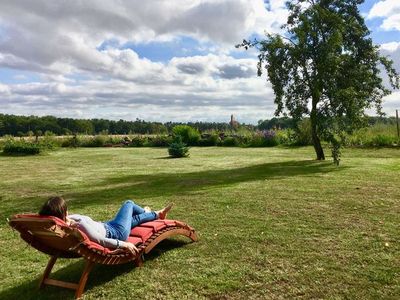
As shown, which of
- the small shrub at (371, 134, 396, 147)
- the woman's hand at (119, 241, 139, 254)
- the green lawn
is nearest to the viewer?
the green lawn

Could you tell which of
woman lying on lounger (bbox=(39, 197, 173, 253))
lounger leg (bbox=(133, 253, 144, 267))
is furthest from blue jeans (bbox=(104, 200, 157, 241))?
lounger leg (bbox=(133, 253, 144, 267))

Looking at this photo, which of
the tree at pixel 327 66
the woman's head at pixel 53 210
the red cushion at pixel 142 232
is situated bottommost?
the red cushion at pixel 142 232

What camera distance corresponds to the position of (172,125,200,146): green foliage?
30688 mm

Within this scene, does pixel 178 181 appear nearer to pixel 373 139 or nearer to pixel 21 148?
pixel 373 139

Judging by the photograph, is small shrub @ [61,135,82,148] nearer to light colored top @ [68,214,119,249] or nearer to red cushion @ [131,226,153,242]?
red cushion @ [131,226,153,242]

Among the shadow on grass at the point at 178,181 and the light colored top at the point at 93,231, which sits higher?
the light colored top at the point at 93,231

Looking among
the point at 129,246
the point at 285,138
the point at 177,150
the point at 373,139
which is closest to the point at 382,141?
the point at 373,139

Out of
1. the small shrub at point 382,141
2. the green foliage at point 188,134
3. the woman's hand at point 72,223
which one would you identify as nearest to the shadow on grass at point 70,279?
the woman's hand at point 72,223

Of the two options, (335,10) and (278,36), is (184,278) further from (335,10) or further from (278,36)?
(335,10)

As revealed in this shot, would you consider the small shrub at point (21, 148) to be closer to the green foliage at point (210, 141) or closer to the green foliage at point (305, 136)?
the green foliage at point (210, 141)

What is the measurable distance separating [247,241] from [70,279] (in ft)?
7.70

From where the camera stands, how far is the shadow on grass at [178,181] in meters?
9.40

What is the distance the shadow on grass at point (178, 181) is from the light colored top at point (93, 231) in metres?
3.97

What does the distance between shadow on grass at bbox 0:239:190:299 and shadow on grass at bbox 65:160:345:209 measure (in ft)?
10.9
